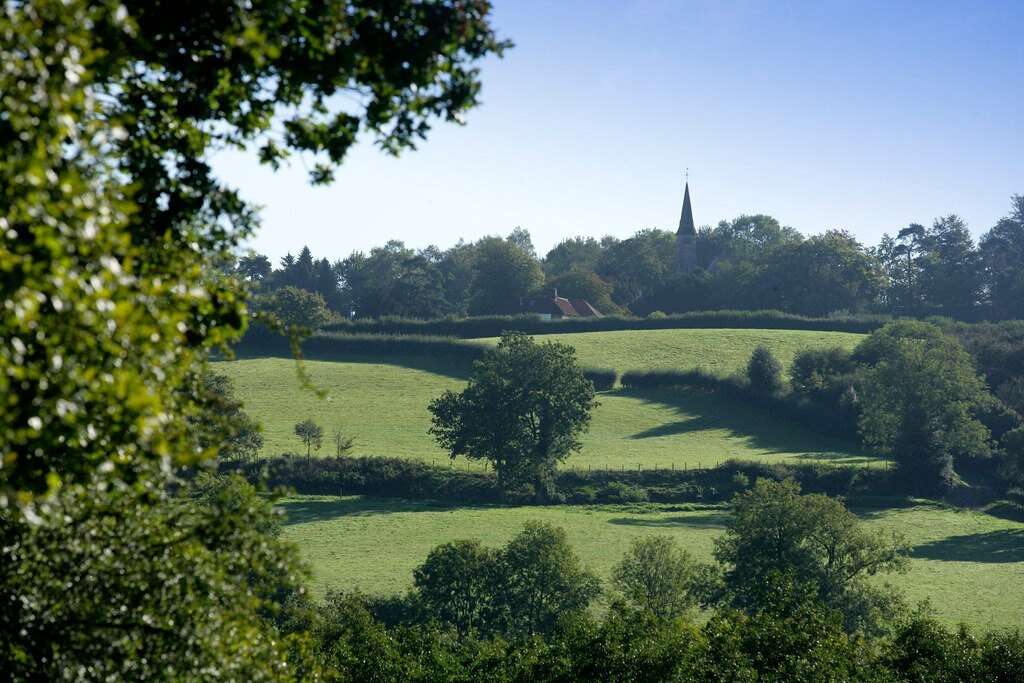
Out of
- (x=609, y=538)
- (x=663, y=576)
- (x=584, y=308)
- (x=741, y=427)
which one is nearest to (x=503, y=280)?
(x=584, y=308)

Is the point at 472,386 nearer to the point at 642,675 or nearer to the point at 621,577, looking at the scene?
the point at 621,577

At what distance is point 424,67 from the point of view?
37.7 feet

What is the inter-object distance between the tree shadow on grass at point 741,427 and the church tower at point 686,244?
316 feet

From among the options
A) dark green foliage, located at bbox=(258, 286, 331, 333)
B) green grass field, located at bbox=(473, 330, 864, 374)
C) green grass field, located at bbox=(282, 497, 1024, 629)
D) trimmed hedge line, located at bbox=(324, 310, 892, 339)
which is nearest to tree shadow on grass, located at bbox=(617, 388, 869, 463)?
green grass field, located at bbox=(473, 330, 864, 374)

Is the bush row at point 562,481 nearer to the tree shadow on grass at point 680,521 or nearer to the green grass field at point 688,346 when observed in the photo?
the tree shadow on grass at point 680,521

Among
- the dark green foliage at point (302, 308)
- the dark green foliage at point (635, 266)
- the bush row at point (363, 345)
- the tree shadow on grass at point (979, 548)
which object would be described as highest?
the dark green foliage at point (635, 266)

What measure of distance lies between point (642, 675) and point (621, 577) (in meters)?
23.1

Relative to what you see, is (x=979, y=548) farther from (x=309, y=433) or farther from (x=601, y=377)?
(x=601, y=377)

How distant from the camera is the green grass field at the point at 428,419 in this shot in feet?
262

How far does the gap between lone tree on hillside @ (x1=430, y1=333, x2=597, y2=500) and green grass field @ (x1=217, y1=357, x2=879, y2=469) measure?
154 inches

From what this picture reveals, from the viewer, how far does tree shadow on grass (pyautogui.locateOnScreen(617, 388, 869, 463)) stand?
8581 centimetres

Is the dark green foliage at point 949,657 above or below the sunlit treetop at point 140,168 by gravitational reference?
below

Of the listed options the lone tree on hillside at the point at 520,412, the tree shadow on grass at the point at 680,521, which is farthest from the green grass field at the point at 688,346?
the tree shadow on grass at the point at 680,521

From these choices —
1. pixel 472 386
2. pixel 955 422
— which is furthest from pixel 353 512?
pixel 955 422
